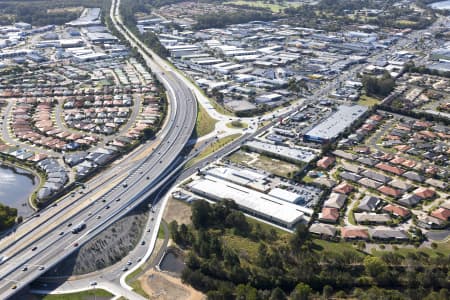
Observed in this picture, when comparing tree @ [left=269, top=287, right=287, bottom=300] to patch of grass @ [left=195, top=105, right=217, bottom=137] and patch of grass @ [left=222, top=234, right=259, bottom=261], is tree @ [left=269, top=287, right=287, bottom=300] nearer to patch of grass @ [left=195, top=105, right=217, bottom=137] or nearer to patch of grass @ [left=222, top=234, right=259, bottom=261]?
patch of grass @ [left=222, top=234, right=259, bottom=261]

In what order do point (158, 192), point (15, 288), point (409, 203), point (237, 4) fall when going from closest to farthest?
point (15, 288)
point (409, 203)
point (158, 192)
point (237, 4)

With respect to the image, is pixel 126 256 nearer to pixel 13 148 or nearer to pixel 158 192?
pixel 158 192

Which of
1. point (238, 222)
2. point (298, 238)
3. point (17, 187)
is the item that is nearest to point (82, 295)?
point (238, 222)

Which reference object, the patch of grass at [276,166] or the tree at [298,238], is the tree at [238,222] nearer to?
the tree at [298,238]

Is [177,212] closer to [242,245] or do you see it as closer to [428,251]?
[242,245]

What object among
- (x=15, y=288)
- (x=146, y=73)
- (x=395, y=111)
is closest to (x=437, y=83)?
(x=395, y=111)

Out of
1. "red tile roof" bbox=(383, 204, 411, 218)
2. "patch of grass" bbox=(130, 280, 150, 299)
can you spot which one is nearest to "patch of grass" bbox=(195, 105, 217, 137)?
"red tile roof" bbox=(383, 204, 411, 218)
